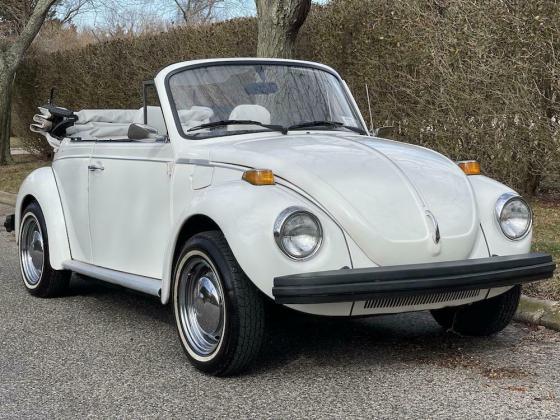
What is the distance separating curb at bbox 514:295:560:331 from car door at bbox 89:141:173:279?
7.96 ft

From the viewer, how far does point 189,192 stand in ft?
14.8

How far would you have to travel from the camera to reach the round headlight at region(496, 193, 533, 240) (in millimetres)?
A: 4289

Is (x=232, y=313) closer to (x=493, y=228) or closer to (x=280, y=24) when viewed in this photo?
(x=493, y=228)

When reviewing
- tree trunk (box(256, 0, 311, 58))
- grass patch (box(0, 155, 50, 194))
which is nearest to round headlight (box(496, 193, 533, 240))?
tree trunk (box(256, 0, 311, 58))

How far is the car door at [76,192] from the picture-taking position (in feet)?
18.4

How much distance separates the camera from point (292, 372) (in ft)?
13.8

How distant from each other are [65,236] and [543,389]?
3.55m

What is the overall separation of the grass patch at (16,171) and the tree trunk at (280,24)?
6.14 meters

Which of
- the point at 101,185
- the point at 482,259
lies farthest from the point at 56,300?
the point at 482,259

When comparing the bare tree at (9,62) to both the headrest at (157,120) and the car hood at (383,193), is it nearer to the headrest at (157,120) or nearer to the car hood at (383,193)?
the headrest at (157,120)

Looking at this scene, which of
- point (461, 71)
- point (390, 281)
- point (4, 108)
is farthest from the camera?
point (4, 108)

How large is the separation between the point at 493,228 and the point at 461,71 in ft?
16.9

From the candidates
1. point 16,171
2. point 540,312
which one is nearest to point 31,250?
point 540,312

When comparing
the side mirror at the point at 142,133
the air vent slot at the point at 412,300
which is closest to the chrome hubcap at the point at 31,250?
the side mirror at the point at 142,133
